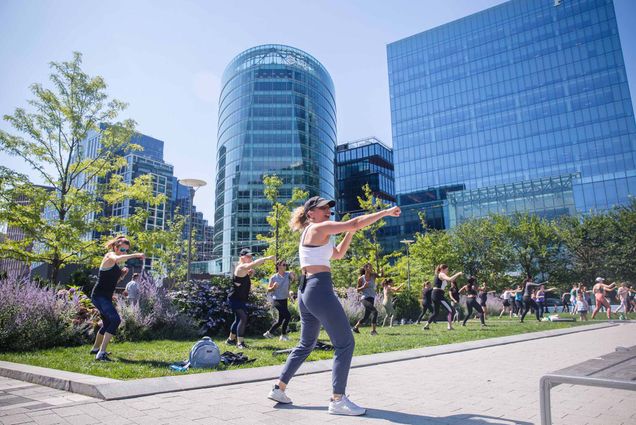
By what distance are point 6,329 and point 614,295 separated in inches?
2024

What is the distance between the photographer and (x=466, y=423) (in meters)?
3.15

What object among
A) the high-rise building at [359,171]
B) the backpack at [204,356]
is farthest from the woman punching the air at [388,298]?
the high-rise building at [359,171]

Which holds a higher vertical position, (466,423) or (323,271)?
(323,271)

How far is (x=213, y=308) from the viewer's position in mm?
11398

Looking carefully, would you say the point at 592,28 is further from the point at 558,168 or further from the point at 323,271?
the point at 323,271

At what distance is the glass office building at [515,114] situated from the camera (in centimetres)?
6693

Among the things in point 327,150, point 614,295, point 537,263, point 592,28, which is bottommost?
point 614,295

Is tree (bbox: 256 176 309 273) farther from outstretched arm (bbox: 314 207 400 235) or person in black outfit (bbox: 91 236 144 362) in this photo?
outstretched arm (bbox: 314 207 400 235)

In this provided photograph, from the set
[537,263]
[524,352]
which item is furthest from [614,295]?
[524,352]

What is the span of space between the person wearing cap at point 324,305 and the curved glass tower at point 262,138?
234 ft

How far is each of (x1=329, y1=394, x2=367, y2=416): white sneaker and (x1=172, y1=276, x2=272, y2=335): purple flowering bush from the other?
8.24 m

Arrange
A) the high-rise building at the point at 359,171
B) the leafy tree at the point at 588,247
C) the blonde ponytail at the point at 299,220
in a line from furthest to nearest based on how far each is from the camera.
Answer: the high-rise building at the point at 359,171 → the leafy tree at the point at 588,247 → the blonde ponytail at the point at 299,220

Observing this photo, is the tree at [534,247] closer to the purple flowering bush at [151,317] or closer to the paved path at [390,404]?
the purple flowering bush at [151,317]

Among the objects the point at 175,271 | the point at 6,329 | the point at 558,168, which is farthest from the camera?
the point at 558,168
